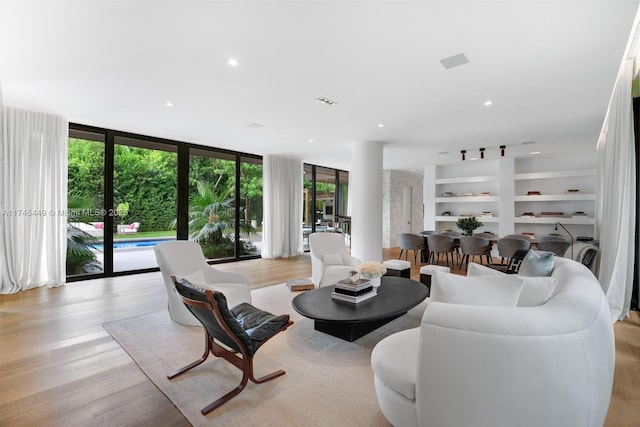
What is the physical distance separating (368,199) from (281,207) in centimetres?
266

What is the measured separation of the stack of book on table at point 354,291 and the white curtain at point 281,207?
4998 mm

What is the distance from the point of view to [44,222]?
15.7 feet

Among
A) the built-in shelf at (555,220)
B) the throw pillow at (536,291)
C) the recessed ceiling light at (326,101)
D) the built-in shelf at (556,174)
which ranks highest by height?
the recessed ceiling light at (326,101)

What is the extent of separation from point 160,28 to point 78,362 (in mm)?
2779

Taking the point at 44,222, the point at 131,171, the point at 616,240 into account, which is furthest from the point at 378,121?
the point at 44,222

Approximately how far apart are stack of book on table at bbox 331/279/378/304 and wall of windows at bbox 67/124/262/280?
4.58m

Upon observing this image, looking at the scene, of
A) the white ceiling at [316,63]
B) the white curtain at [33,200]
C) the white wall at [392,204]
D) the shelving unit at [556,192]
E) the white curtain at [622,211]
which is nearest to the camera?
the white ceiling at [316,63]

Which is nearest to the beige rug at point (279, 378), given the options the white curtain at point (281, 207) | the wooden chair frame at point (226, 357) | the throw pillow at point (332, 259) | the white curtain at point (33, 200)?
the wooden chair frame at point (226, 357)

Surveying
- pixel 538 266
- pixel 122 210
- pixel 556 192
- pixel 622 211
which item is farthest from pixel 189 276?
pixel 556 192

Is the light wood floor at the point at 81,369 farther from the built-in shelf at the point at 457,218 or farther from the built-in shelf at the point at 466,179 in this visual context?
the built-in shelf at the point at 466,179

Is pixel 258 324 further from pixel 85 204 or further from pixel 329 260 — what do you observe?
pixel 85 204

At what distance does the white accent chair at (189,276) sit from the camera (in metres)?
3.37

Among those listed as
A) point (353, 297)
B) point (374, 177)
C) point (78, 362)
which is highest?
point (374, 177)

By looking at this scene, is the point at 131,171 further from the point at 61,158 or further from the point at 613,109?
the point at 613,109
